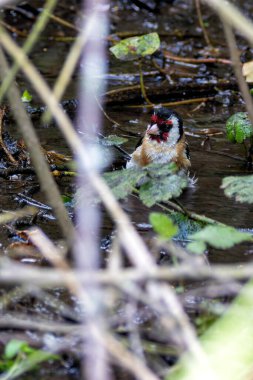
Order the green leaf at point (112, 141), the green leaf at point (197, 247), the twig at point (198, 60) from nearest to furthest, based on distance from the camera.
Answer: the green leaf at point (197, 247), the green leaf at point (112, 141), the twig at point (198, 60)

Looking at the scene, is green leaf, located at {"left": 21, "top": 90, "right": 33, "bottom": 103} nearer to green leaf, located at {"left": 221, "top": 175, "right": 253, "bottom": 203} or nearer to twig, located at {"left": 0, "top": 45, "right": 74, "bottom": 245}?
green leaf, located at {"left": 221, "top": 175, "right": 253, "bottom": 203}

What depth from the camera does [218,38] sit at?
7.95 metres

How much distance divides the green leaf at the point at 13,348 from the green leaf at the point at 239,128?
2.58 metres

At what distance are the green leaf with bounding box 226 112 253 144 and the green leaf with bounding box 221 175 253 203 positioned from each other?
1.59 m

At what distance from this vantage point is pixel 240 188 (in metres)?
3.13

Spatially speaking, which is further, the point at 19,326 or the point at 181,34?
the point at 181,34

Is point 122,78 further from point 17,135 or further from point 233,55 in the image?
point 233,55

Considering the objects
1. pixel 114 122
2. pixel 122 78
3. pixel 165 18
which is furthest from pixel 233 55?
pixel 165 18

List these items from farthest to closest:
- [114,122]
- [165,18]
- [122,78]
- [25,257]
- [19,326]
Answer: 1. [165,18]
2. [122,78]
3. [114,122]
4. [25,257]
5. [19,326]

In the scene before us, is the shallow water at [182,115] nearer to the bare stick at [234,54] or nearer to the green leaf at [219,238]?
A: the green leaf at [219,238]

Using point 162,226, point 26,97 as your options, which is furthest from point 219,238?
point 26,97

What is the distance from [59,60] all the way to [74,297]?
14.8 feet

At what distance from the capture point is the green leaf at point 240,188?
308cm

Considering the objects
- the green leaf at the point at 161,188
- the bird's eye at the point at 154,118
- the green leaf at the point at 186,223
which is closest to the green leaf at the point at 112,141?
the green leaf at the point at 186,223
